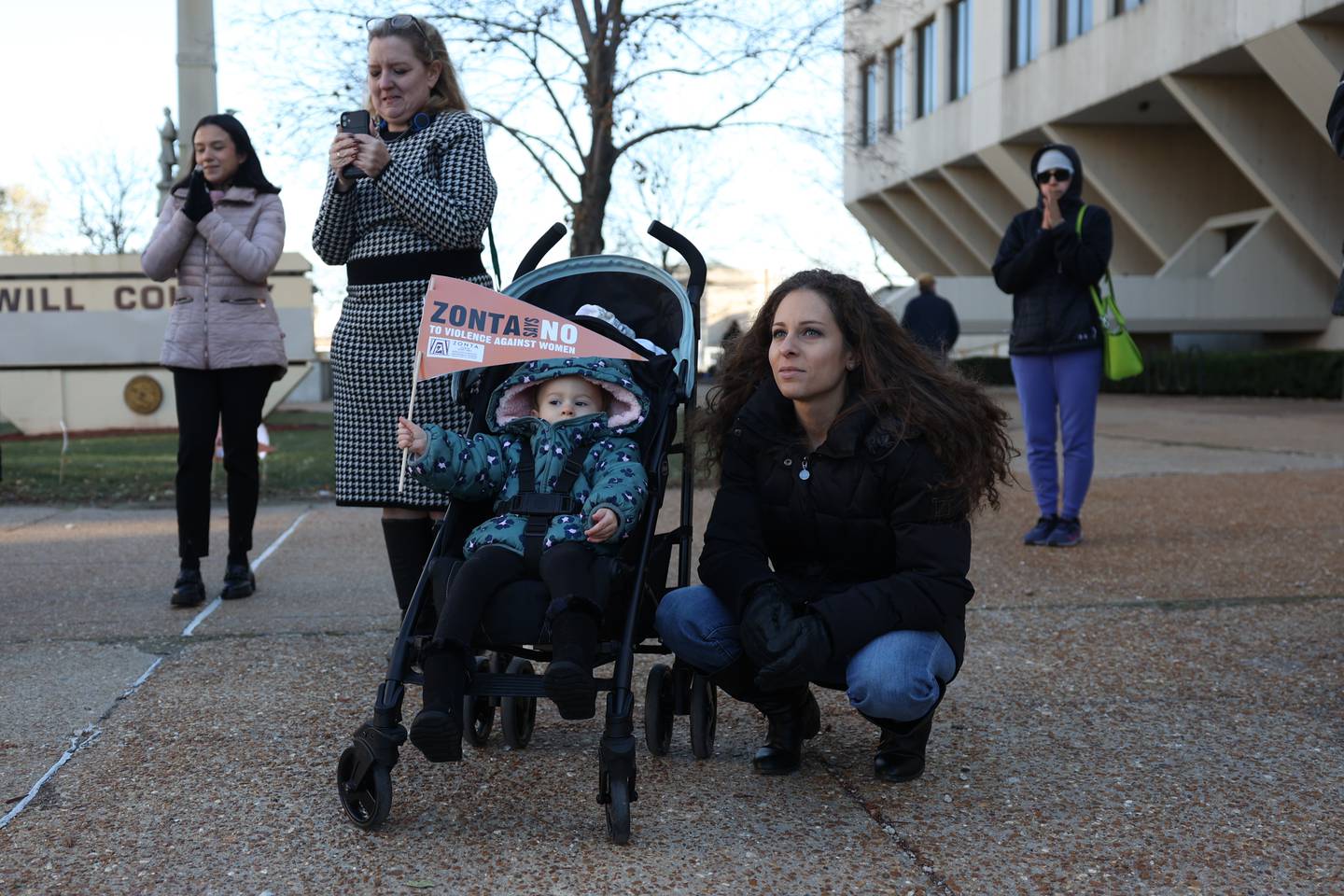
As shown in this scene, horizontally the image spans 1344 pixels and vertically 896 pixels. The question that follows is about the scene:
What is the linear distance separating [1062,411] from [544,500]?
3.86 m

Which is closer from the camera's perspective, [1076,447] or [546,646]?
[546,646]

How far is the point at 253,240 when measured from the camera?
5.17m

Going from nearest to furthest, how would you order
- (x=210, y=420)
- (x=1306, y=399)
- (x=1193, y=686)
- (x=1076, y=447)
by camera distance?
1. (x=1193, y=686)
2. (x=210, y=420)
3. (x=1076, y=447)
4. (x=1306, y=399)

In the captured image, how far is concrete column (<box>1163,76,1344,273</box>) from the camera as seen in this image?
1022 inches

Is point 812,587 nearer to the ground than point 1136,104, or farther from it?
nearer to the ground

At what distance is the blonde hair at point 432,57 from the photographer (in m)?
3.85

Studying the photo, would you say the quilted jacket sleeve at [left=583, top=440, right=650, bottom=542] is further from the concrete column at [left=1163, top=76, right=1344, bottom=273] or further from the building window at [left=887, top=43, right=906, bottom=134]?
the building window at [left=887, top=43, right=906, bottom=134]

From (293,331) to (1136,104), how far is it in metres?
21.2

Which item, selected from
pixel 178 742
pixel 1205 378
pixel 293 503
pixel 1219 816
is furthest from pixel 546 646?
pixel 1205 378

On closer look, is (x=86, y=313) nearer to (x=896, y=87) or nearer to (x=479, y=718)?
(x=479, y=718)

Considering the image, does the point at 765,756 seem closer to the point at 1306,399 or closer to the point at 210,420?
the point at 210,420

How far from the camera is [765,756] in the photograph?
3.26 m

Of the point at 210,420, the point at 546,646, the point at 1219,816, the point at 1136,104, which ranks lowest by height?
the point at 1219,816

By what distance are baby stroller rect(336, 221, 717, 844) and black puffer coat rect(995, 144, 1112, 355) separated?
291cm
